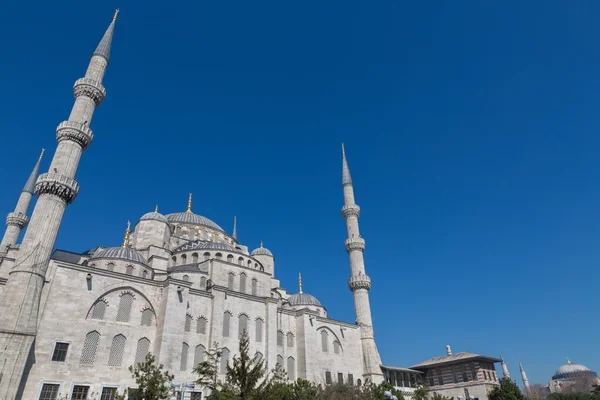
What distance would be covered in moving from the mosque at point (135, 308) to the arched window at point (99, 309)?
0.15ft

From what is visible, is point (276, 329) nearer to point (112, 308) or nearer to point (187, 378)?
point (187, 378)

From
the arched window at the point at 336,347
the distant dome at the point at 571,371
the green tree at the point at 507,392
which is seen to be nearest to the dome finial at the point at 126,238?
the arched window at the point at 336,347

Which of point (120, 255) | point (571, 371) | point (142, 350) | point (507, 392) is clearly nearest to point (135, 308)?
point (142, 350)

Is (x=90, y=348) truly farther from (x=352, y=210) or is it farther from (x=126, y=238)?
(x=352, y=210)

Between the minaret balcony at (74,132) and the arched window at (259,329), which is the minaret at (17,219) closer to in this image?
the minaret balcony at (74,132)

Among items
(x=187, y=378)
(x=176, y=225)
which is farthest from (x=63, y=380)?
(x=176, y=225)

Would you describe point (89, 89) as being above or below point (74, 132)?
above

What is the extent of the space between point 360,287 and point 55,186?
20790 millimetres

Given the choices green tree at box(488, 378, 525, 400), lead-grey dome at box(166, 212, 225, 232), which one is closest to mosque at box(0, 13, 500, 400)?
lead-grey dome at box(166, 212, 225, 232)

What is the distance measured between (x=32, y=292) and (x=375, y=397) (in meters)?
15.6

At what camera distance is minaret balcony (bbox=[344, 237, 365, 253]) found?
3142cm

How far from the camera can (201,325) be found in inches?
844

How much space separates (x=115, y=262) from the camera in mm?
21828

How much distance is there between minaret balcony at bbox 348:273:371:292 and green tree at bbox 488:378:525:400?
11173 millimetres
